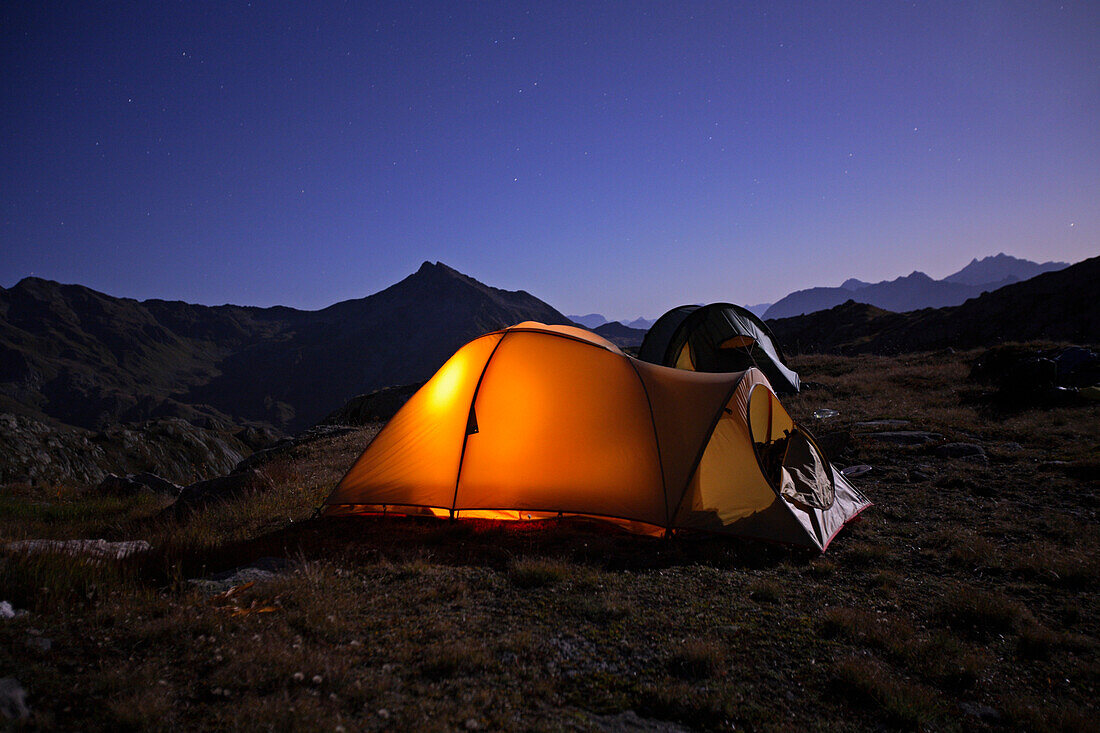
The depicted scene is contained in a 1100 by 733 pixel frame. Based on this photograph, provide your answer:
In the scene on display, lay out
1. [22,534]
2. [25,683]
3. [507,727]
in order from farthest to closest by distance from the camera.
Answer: [22,534], [507,727], [25,683]

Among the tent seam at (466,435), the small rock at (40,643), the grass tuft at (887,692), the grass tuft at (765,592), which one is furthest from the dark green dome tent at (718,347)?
the small rock at (40,643)

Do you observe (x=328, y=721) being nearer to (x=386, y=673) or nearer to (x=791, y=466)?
(x=386, y=673)

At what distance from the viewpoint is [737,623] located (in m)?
5.05

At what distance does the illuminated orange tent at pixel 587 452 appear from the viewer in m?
7.30

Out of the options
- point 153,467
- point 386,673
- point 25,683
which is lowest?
point 153,467

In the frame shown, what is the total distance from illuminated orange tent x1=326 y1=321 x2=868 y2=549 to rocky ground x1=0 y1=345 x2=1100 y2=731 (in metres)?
0.43

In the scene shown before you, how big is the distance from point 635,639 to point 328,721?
2660 millimetres

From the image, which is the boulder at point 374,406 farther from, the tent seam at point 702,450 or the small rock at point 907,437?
the small rock at point 907,437

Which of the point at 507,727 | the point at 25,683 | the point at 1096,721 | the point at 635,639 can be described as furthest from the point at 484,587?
the point at 1096,721

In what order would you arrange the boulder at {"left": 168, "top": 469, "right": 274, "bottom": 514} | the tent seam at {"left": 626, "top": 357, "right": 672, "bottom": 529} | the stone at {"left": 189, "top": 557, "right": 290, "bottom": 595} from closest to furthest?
the stone at {"left": 189, "top": 557, "right": 290, "bottom": 595}
the tent seam at {"left": 626, "top": 357, "right": 672, "bottom": 529}
the boulder at {"left": 168, "top": 469, "right": 274, "bottom": 514}

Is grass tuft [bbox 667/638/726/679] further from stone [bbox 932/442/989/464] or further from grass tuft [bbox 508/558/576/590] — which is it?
stone [bbox 932/442/989/464]

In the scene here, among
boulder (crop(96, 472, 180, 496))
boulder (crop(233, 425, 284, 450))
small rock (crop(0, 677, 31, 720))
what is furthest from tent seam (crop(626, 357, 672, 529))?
boulder (crop(233, 425, 284, 450))

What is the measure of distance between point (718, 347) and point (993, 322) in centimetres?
5055

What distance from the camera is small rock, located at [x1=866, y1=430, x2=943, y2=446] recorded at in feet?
37.8
